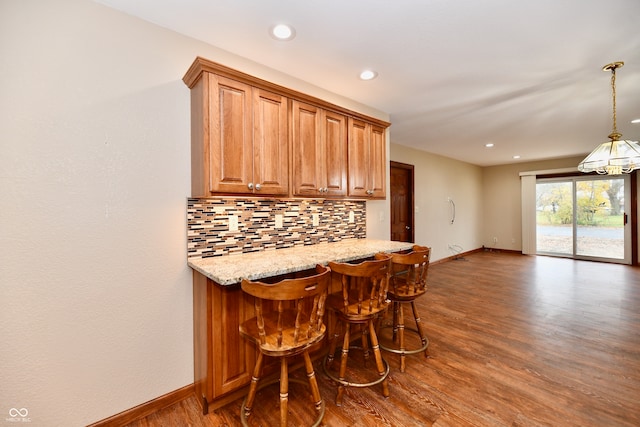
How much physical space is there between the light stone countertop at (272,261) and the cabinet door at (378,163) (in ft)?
2.27

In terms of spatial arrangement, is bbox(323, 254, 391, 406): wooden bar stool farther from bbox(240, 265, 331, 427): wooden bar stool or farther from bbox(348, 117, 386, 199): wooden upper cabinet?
bbox(348, 117, 386, 199): wooden upper cabinet

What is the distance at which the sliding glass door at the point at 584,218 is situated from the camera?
5.80 meters

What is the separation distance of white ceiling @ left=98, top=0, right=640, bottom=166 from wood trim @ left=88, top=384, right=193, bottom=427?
2.50 meters

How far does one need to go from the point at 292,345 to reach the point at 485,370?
5.66ft

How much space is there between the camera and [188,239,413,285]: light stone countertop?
5.03 feet

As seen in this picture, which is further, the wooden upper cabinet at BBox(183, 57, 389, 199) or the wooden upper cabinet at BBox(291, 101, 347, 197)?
the wooden upper cabinet at BBox(291, 101, 347, 197)

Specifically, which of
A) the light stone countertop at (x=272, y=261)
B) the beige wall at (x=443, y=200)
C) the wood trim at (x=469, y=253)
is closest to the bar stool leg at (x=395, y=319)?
the light stone countertop at (x=272, y=261)

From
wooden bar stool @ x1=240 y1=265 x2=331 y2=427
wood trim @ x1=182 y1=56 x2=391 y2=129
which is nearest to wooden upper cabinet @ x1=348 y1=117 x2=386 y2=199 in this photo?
wood trim @ x1=182 y1=56 x2=391 y2=129

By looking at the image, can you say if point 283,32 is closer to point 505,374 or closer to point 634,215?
point 505,374

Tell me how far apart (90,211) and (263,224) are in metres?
1.12

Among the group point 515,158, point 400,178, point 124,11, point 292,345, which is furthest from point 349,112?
point 515,158

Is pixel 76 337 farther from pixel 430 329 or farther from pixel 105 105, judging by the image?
pixel 430 329

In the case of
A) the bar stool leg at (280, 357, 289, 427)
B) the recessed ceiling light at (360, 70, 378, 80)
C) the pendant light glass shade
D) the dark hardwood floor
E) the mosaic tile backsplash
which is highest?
the recessed ceiling light at (360, 70, 378, 80)

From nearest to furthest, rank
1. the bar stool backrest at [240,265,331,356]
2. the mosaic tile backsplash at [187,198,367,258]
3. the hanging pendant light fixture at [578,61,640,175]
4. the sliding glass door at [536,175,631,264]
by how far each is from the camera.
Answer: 1. the bar stool backrest at [240,265,331,356]
2. the mosaic tile backsplash at [187,198,367,258]
3. the hanging pendant light fixture at [578,61,640,175]
4. the sliding glass door at [536,175,631,264]
